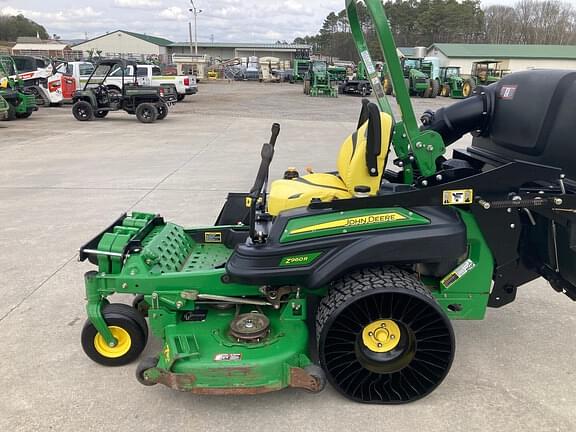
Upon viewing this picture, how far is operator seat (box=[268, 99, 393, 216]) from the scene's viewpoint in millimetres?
→ 2578

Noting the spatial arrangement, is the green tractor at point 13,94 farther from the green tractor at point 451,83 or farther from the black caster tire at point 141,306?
the green tractor at point 451,83

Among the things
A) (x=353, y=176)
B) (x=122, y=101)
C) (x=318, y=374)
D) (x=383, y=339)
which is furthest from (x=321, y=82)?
(x=318, y=374)

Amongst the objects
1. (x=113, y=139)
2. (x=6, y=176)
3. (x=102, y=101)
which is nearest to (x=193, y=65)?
(x=102, y=101)

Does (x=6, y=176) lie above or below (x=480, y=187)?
below

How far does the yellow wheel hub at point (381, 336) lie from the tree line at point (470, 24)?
209 feet

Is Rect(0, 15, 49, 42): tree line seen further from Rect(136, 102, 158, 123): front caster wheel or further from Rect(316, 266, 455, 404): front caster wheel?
Rect(316, 266, 455, 404): front caster wheel

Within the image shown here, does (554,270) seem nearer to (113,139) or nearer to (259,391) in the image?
(259,391)

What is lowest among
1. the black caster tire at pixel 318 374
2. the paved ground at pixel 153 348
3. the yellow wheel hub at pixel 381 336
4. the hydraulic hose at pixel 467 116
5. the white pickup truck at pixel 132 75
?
the paved ground at pixel 153 348

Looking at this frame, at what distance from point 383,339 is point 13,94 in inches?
635

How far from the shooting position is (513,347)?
320 centimetres

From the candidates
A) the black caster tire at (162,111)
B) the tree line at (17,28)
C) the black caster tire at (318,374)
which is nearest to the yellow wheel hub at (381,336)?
the black caster tire at (318,374)

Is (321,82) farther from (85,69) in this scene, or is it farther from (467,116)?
(467,116)

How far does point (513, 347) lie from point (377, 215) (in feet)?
4.66

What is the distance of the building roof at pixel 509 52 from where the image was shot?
49438mm
